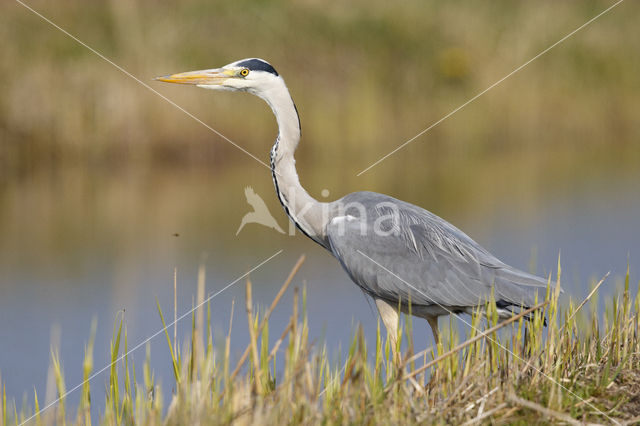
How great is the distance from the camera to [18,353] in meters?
6.27

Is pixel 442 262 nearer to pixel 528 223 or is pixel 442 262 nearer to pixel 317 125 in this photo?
pixel 528 223

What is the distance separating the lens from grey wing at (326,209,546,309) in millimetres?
4250

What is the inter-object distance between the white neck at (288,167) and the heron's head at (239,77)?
4 cm

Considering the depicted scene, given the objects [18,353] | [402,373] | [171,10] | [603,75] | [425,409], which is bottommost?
[18,353]

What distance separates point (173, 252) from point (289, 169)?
475cm

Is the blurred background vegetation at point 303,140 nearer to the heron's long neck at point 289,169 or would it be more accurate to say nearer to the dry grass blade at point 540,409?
the heron's long neck at point 289,169

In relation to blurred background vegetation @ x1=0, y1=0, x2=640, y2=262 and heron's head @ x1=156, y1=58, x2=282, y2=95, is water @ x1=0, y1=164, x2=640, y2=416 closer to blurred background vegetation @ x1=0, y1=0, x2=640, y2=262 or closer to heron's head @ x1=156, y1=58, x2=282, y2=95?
blurred background vegetation @ x1=0, y1=0, x2=640, y2=262

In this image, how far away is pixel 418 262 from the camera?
14.5 feet

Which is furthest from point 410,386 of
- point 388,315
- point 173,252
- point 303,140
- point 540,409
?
point 303,140

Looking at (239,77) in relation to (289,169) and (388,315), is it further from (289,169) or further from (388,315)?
(388,315)

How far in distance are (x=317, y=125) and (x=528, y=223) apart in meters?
3.86

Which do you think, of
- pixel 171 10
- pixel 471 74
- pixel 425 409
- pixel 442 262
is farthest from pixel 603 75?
pixel 425 409

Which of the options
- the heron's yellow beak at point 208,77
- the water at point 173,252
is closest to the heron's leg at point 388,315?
the water at point 173,252

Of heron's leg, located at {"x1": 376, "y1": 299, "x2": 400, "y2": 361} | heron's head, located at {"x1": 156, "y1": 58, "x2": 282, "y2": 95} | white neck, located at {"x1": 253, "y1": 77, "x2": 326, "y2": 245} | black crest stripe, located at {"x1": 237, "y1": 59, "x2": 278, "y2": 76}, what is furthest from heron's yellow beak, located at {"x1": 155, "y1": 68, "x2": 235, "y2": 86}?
heron's leg, located at {"x1": 376, "y1": 299, "x2": 400, "y2": 361}
